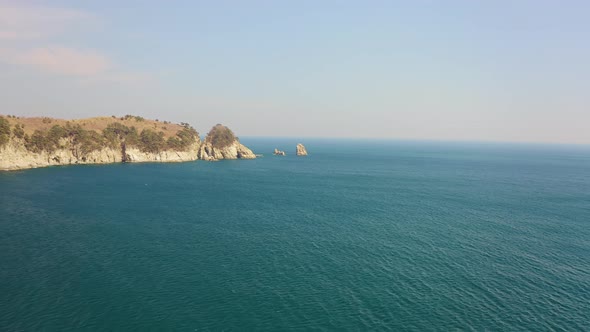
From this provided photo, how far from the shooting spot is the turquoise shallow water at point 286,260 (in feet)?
139

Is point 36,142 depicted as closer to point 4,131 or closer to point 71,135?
point 4,131

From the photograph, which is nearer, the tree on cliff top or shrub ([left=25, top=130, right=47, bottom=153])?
the tree on cliff top

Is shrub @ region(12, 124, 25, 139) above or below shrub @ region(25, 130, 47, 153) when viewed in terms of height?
above

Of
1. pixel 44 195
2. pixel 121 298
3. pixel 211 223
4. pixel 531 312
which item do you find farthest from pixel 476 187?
pixel 44 195

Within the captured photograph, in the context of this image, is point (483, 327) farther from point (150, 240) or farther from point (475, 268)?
point (150, 240)

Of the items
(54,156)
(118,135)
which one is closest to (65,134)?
(54,156)

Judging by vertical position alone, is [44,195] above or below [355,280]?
above

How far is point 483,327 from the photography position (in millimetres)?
40562

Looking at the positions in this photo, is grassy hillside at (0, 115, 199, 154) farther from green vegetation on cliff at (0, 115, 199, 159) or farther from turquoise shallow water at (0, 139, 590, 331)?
turquoise shallow water at (0, 139, 590, 331)

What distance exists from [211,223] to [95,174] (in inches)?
3727

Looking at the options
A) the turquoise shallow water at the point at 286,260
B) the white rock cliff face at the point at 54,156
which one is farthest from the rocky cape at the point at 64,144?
the turquoise shallow water at the point at 286,260

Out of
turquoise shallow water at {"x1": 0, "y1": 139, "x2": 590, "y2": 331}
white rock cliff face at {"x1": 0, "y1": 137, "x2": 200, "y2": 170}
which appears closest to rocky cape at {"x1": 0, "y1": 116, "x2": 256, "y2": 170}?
white rock cliff face at {"x1": 0, "y1": 137, "x2": 200, "y2": 170}

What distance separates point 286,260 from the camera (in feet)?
197

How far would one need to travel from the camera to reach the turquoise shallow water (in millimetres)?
42438
